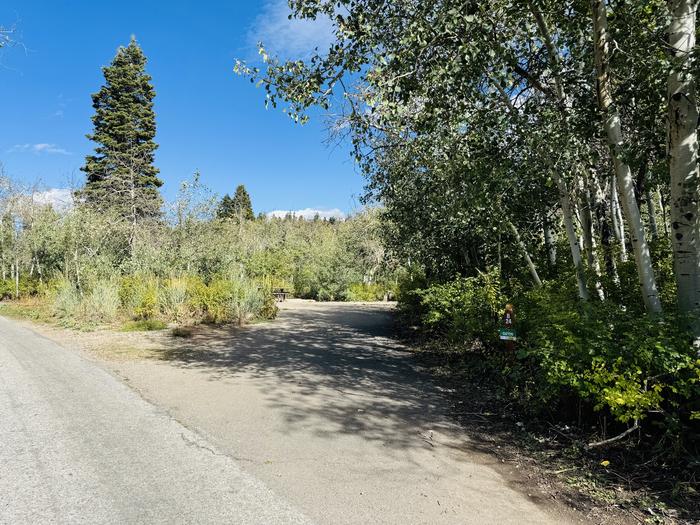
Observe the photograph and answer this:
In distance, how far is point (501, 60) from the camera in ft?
16.4

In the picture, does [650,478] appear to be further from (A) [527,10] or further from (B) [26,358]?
(B) [26,358]

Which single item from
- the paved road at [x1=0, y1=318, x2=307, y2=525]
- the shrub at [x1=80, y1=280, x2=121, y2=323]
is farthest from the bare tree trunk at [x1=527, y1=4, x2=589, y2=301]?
the shrub at [x1=80, y1=280, x2=121, y2=323]

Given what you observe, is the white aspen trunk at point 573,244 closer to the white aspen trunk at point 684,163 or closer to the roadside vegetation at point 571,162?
the roadside vegetation at point 571,162

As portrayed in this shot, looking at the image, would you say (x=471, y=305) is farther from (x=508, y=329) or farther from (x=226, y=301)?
(x=226, y=301)

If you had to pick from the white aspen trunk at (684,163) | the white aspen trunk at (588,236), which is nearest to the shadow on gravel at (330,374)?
the white aspen trunk at (588,236)

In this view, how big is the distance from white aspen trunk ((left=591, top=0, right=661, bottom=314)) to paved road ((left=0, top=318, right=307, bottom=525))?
4.05 meters

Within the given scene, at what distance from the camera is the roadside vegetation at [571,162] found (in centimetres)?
356

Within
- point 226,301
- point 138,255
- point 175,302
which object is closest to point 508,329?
point 226,301

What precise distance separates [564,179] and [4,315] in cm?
2135

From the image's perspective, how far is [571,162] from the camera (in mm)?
5523

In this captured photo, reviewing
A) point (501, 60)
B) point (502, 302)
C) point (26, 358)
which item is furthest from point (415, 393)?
point (26, 358)

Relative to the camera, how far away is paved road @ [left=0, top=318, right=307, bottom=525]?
2.87m

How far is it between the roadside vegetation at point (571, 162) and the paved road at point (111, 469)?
2902 millimetres

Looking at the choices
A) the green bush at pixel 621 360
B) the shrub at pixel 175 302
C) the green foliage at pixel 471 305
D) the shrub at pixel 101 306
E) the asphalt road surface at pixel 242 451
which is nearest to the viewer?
the asphalt road surface at pixel 242 451
